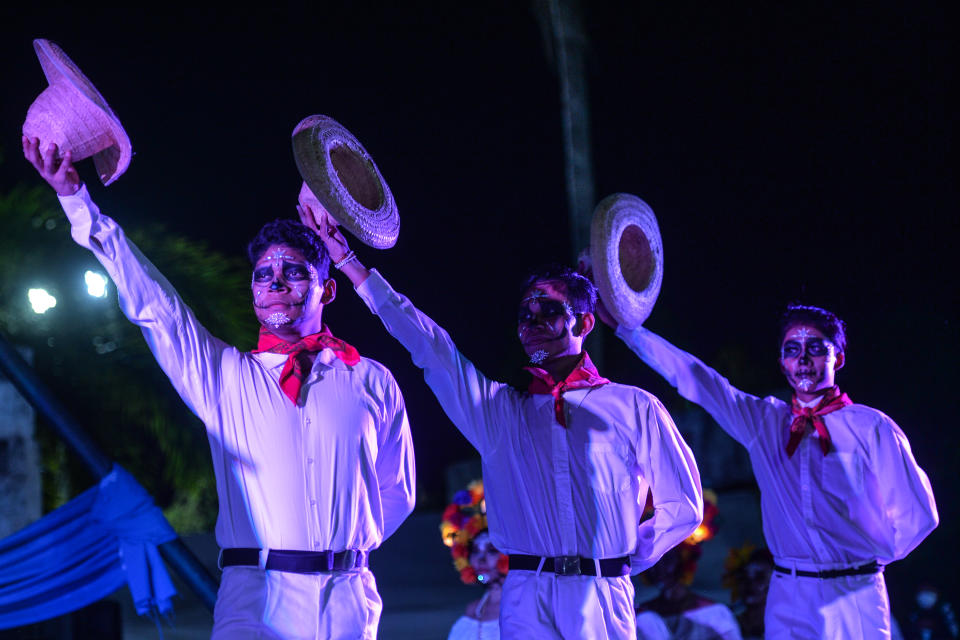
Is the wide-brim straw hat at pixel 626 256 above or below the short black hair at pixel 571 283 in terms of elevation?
above

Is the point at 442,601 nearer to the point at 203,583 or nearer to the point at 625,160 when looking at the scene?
the point at 625,160

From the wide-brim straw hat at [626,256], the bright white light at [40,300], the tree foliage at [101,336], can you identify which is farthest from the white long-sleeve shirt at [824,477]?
the bright white light at [40,300]

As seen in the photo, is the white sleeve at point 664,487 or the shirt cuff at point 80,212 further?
the white sleeve at point 664,487

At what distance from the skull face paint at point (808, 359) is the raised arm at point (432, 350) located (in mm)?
1832

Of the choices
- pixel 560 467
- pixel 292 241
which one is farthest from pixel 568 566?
pixel 292 241

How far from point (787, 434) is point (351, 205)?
259cm

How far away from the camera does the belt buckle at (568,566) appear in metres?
3.96

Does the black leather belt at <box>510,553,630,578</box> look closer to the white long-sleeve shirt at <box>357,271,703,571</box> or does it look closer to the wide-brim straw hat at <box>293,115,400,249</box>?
the white long-sleeve shirt at <box>357,271,703,571</box>

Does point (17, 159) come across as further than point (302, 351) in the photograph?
Yes

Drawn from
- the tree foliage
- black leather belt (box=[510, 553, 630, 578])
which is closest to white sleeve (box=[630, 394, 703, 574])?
black leather belt (box=[510, 553, 630, 578])

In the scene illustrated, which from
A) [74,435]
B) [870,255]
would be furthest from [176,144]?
[870,255]

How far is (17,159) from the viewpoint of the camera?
7.59m

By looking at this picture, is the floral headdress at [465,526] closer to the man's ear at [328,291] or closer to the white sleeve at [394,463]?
the white sleeve at [394,463]

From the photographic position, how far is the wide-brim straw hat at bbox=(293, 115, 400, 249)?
12.6 ft
